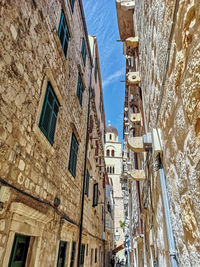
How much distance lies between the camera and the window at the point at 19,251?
281cm

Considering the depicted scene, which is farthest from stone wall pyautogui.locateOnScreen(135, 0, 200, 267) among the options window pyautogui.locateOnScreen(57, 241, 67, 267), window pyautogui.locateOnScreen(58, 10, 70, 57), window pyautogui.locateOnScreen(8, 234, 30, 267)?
window pyautogui.locateOnScreen(58, 10, 70, 57)

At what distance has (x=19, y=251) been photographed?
3.03 meters

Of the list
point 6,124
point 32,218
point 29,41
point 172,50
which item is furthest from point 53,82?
point 172,50

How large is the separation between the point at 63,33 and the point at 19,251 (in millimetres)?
6053

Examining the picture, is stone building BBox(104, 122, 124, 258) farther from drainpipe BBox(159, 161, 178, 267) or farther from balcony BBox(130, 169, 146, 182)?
drainpipe BBox(159, 161, 178, 267)

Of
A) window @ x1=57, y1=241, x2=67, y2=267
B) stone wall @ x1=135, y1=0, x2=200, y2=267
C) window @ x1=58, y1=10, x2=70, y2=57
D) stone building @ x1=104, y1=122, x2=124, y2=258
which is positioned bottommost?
window @ x1=57, y1=241, x2=67, y2=267

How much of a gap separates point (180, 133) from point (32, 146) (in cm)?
286

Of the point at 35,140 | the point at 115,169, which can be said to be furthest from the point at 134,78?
the point at 115,169

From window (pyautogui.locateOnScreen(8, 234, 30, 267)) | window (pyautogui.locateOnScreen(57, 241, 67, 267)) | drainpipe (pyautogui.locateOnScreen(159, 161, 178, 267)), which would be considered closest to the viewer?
drainpipe (pyautogui.locateOnScreen(159, 161, 178, 267))

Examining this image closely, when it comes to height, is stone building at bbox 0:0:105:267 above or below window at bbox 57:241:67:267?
above

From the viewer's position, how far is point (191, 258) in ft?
4.52

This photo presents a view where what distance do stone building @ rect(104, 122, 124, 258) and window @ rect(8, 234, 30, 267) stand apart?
33845mm

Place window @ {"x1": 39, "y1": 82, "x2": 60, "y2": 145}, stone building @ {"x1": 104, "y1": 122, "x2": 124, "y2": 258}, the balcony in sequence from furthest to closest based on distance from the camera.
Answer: stone building @ {"x1": 104, "y1": 122, "x2": 124, "y2": 258} < the balcony < window @ {"x1": 39, "y1": 82, "x2": 60, "y2": 145}

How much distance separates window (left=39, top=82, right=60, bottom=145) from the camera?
420cm
